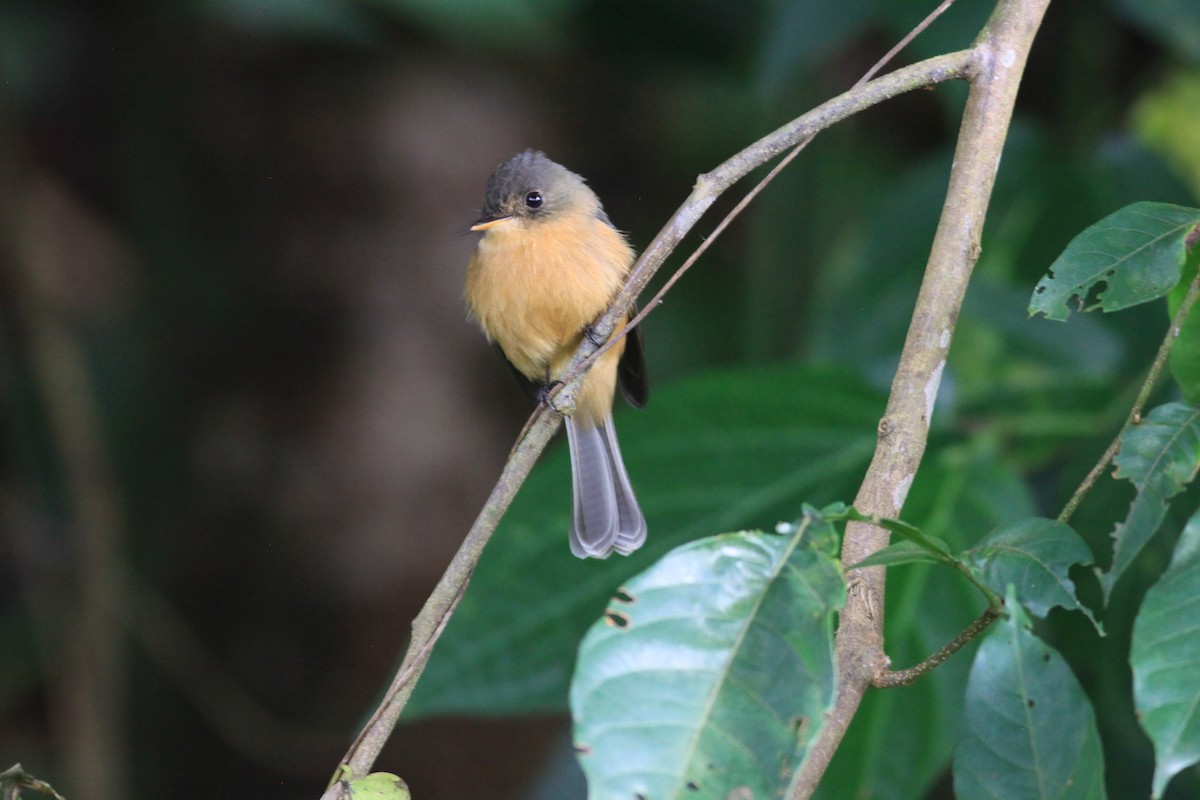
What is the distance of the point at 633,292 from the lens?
149 centimetres

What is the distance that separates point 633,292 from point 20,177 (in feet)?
9.97

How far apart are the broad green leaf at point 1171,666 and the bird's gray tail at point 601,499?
1116mm

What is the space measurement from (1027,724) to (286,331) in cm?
318

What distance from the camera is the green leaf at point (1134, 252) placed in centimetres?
129

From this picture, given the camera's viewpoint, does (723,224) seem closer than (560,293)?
Yes

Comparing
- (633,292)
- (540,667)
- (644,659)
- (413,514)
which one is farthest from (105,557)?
(644,659)

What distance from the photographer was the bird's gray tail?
227 cm

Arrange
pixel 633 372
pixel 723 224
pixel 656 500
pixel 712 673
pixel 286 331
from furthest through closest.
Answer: pixel 286 331 → pixel 633 372 → pixel 656 500 → pixel 723 224 → pixel 712 673

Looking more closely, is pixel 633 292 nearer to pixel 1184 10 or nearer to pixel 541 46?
pixel 1184 10

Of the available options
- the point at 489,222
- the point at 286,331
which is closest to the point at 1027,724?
the point at 489,222

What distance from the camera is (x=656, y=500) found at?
243cm

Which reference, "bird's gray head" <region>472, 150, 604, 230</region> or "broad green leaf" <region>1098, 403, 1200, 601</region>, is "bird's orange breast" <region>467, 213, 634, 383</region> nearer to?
"bird's gray head" <region>472, 150, 604, 230</region>

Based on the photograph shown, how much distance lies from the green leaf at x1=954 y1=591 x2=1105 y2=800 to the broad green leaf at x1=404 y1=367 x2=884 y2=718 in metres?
1.08

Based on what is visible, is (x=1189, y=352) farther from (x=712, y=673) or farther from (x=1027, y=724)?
(x=712, y=673)
